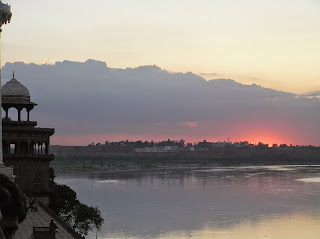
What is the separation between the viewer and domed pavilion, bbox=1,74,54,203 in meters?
43.3

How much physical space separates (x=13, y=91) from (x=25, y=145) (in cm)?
426

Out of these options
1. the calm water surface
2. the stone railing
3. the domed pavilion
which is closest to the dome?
the domed pavilion

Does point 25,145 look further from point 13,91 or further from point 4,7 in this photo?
point 4,7

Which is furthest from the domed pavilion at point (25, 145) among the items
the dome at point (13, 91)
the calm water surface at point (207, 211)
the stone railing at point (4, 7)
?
the calm water surface at point (207, 211)

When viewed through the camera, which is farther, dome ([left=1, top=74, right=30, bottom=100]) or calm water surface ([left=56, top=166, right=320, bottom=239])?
calm water surface ([left=56, top=166, right=320, bottom=239])

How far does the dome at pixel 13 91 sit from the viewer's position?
45.4 meters

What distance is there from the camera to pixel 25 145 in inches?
1773

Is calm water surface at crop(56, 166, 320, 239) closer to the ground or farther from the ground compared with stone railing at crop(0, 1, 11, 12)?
closer to the ground

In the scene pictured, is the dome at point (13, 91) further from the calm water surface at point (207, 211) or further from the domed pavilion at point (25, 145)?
the calm water surface at point (207, 211)

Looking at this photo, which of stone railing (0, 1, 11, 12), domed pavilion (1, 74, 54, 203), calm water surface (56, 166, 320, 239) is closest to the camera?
stone railing (0, 1, 11, 12)

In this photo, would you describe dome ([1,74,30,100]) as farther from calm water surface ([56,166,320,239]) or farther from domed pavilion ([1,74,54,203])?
calm water surface ([56,166,320,239])

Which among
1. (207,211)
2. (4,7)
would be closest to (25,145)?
(4,7)

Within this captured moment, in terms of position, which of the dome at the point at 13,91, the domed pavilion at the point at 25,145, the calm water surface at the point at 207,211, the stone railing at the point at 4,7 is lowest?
the calm water surface at the point at 207,211

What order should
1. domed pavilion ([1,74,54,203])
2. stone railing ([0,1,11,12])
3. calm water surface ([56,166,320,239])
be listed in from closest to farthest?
stone railing ([0,1,11,12]) → domed pavilion ([1,74,54,203]) → calm water surface ([56,166,320,239])
